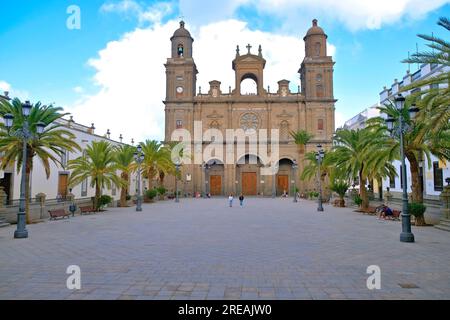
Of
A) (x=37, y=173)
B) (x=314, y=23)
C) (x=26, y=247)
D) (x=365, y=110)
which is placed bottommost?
(x=26, y=247)

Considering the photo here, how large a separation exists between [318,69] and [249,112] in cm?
1166

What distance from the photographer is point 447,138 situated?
46.1 feet

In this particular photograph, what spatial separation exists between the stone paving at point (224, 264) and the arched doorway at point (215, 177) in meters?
33.0

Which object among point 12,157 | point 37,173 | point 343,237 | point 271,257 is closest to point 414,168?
point 343,237

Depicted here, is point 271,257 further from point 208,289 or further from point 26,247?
point 26,247

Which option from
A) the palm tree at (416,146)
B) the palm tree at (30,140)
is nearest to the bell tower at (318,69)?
the palm tree at (416,146)

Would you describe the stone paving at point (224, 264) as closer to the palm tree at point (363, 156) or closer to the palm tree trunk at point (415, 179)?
the palm tree trunk at point (415, 179)

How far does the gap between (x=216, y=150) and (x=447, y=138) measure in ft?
109

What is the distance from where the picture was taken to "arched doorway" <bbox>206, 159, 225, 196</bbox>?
45312mm

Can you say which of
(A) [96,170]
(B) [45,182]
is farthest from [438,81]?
(B) [45,182]

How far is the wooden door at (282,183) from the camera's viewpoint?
45.0 m

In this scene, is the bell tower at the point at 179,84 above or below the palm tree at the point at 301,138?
above
